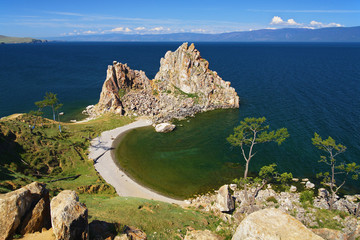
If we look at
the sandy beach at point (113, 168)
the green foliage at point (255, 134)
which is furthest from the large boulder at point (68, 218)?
the green foliage at point (255, 134)

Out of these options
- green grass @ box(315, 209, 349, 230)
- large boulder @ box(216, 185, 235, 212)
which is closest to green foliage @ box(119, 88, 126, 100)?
large boulder @ box(216, 185, 235, 212)

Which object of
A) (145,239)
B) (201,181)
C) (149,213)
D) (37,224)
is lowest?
(201,181)

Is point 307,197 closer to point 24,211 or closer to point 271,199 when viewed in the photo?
point 271,199

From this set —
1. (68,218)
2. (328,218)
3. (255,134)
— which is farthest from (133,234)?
(255,134)

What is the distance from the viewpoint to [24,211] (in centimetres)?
1831

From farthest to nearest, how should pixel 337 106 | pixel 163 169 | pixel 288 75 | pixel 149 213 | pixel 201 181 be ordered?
pixel 288 75, pixel 337 106, pixel 163 169, pixel 201 181, pixel 149 213

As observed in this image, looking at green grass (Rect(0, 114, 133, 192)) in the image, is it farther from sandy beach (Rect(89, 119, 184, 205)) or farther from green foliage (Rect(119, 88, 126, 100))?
green foliage (Rect(119, 88, 126, 100))

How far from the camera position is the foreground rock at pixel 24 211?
55.8 ft

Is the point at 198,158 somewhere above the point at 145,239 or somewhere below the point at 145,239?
below

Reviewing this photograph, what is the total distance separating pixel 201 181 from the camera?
5053 cm

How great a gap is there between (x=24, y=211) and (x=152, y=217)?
1644cm

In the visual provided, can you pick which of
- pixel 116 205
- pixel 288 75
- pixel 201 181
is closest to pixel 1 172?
pixel 116 205

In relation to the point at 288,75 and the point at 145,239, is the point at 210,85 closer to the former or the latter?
the point at 145,239

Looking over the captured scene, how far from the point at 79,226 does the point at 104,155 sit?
43.8 m
